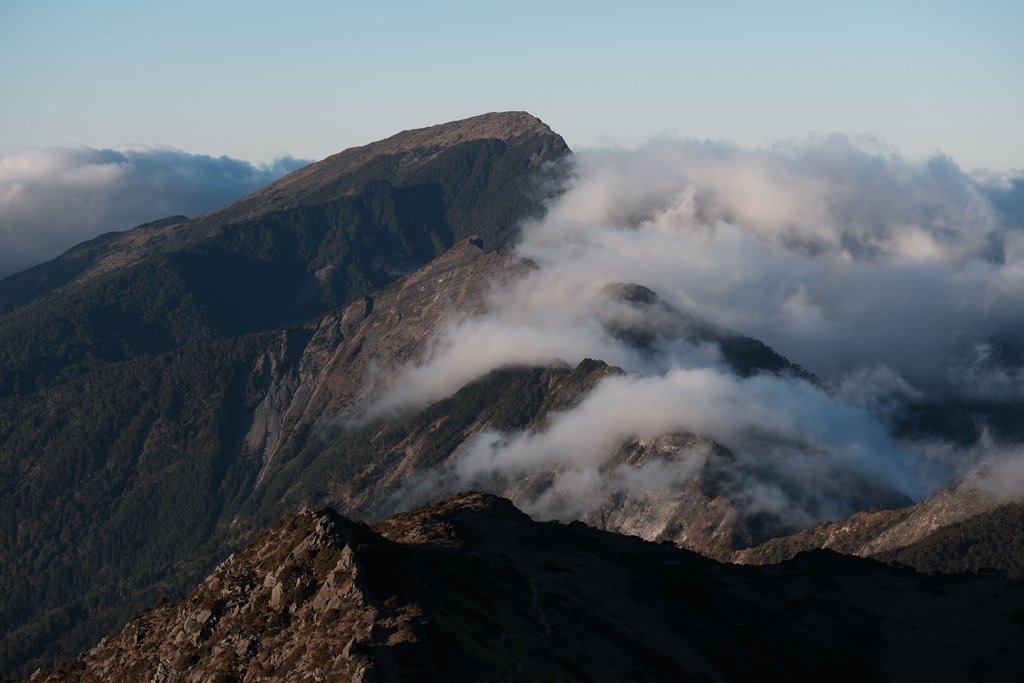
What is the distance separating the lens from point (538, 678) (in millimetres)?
165250

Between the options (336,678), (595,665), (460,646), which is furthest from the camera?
(595,665)

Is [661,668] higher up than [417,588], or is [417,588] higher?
[417,588]

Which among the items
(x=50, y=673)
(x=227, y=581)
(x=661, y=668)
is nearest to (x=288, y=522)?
(x=227, y=581)

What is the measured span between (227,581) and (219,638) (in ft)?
39.5

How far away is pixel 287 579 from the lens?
179 m

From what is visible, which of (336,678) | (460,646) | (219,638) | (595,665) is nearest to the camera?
(336,678)

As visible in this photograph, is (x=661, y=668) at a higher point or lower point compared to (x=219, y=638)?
lower

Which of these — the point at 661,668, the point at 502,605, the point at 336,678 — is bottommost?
the point at 661,668

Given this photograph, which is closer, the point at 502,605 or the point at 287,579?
the point at 287,579

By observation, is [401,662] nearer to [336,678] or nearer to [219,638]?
[336,678]

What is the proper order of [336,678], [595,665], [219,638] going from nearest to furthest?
[336,678], [219,638], [595,665]

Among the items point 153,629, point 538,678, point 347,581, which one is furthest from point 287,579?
point 538,678

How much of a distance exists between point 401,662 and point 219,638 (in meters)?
31.2

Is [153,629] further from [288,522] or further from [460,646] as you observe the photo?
[460,646]
